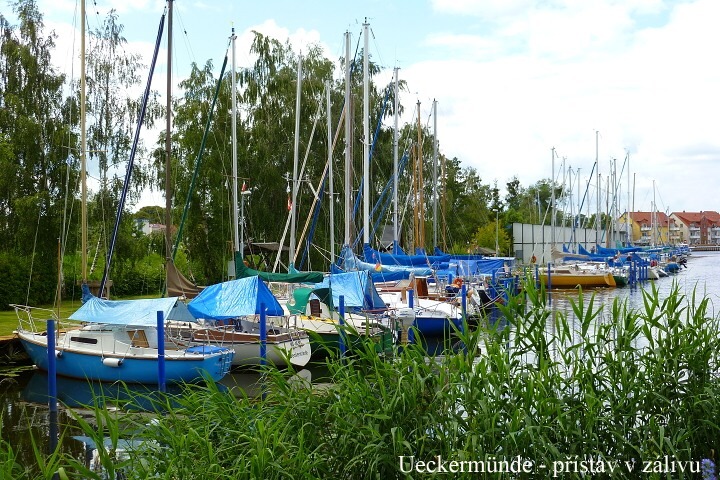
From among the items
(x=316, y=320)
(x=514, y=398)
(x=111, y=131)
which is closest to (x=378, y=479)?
(x=514, y=398)

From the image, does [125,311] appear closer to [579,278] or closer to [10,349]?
[10,349]

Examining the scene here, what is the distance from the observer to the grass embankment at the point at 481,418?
716 centimetres

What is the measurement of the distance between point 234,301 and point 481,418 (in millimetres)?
14637

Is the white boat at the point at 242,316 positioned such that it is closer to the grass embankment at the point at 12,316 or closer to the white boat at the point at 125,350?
the white boat at the point at 125,350

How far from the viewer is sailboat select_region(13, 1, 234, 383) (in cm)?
1972

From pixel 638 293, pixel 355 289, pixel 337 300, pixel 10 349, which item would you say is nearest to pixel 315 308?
pixel 337 300

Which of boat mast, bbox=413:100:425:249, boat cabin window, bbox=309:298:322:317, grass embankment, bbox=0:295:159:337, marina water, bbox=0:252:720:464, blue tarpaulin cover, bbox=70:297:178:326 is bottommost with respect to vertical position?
marina water, bbox=0:252:720:464

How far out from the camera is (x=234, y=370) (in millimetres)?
22234

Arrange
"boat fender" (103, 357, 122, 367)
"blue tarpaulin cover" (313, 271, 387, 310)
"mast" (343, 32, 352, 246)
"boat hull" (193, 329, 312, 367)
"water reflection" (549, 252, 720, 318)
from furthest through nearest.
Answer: "mast" (343, 32, 352, 246) → "blue tarpaulin cover" (313, 271, 387, 310) → "boat hull" (193, 329, 312, 367) → "boat fender" (103, 357, 122, 367) → "water reflection" (549, 252, 720, 318)

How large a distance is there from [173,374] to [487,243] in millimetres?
60406

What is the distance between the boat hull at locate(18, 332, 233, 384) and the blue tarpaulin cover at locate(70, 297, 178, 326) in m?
0.90

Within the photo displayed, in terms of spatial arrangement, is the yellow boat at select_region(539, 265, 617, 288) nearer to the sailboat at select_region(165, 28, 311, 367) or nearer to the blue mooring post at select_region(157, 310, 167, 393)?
the sailboat at select_region(165, 28, 311, 367)

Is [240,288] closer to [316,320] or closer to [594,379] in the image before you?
[316,320]

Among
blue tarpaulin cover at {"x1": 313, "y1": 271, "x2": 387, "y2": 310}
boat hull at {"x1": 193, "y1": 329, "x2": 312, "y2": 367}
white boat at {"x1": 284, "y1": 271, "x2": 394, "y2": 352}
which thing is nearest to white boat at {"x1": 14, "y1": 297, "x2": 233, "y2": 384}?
boat hull at {"x1": 193, "y1": 329, "x2": 312, "y2": 367}
